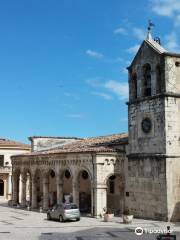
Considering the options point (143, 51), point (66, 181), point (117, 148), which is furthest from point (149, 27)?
point (66, 181)

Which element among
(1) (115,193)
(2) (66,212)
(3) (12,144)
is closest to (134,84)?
(1) (115,193)

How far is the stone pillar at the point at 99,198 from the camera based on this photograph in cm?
3269

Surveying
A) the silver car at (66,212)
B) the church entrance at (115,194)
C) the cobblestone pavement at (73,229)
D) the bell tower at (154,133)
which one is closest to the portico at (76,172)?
the church entrance at (115,194)

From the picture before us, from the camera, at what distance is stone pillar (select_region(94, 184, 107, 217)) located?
32.7m

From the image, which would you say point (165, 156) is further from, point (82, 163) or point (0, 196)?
point (0, 196)

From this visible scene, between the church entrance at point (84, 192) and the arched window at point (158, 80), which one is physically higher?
the arched window at point (158, 80)

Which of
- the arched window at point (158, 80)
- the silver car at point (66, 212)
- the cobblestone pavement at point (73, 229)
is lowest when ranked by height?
the cobblestone pavement at point (73, 229)

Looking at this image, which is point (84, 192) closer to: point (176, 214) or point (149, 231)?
Answer: point (176, 214)

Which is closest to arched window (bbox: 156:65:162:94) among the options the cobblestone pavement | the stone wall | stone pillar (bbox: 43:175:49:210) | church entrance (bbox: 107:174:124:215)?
the stone wall

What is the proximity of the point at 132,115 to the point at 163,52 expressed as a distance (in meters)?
5.90

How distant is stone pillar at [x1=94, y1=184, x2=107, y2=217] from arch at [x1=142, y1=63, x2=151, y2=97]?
8019 mm

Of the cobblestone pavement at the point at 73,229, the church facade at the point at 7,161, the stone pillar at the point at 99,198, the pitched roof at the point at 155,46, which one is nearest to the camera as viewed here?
the cobblestone pavement at the point at 73,229

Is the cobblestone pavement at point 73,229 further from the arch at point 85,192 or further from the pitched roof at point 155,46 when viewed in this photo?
the pitched roof at point 155,46

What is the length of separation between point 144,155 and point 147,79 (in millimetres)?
6029
